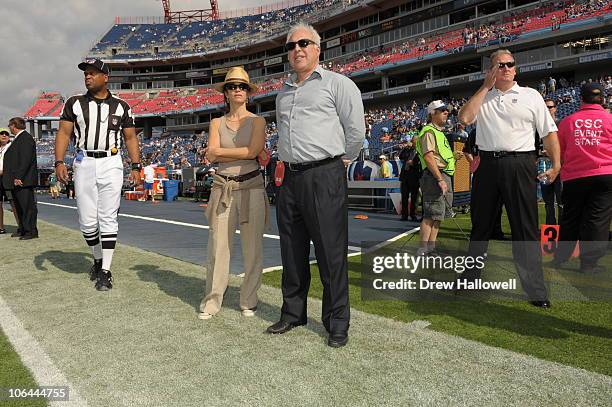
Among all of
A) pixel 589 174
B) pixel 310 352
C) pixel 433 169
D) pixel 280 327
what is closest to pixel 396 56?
pixel 433 169

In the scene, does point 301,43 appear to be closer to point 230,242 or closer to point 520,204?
point 230,242

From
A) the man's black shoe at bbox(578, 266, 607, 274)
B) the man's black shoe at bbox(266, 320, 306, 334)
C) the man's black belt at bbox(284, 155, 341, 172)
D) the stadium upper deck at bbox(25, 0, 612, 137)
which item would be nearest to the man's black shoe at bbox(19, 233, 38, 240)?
the man's black shoe at bbox(266, 320, 306, 334)

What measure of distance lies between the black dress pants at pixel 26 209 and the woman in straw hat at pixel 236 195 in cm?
555

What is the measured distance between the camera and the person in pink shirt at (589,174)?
4375 millimetres

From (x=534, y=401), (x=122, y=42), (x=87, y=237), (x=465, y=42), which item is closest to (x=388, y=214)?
(x=87, y=237)

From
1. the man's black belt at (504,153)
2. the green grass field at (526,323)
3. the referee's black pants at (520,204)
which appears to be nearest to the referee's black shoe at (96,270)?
the green grass field at (526,323)

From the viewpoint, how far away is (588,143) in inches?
175

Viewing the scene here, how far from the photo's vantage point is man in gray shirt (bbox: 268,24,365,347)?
2.85 m

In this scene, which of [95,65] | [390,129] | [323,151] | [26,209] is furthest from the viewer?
[390,129]

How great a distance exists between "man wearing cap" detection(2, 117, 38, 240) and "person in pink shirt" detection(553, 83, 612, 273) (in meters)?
7.88

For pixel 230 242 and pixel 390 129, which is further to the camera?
pixel 390 129

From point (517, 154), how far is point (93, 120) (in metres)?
3.82

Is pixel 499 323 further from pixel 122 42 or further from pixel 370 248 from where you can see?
pixel 122 42

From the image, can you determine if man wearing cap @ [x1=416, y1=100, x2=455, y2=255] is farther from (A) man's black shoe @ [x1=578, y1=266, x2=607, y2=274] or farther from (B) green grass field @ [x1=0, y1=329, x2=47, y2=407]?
(B) green grass field @ [x1=0, y1=329, x2=47, y2=407]
